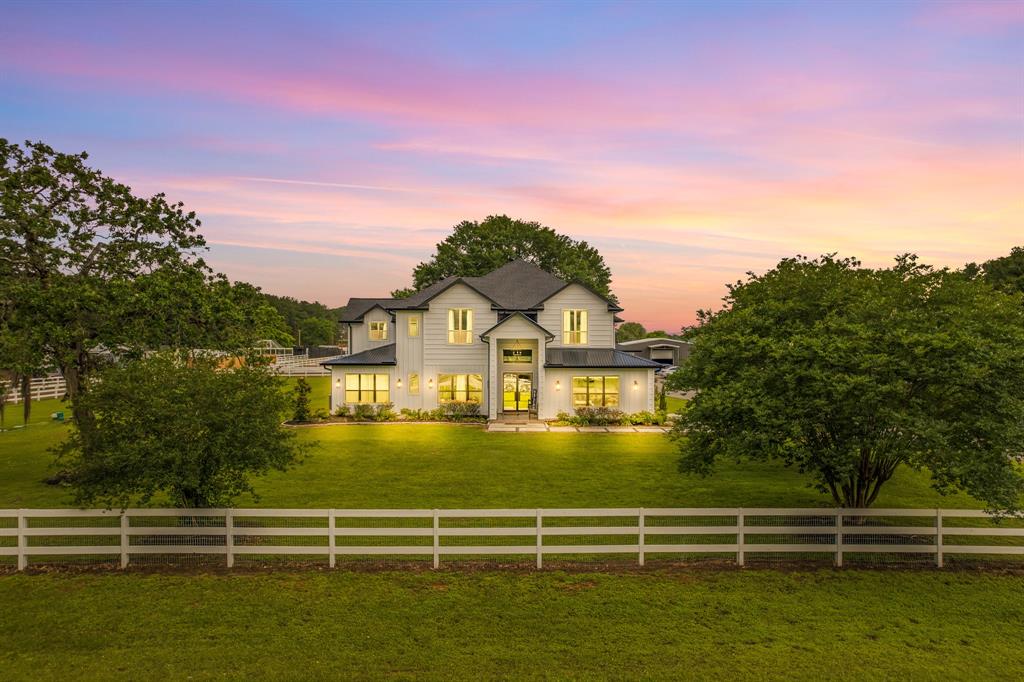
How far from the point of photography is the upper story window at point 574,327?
32344 millimetres

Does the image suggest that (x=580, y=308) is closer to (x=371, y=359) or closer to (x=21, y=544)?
(x=371, y=359)

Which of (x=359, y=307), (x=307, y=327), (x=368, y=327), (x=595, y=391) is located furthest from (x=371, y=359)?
(x=307, y=327)

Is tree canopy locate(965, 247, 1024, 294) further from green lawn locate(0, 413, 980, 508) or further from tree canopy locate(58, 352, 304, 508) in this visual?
tree canopy locate(58, 352, 304, 508)

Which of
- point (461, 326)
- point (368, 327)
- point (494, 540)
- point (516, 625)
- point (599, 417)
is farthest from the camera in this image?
point (368, 327)

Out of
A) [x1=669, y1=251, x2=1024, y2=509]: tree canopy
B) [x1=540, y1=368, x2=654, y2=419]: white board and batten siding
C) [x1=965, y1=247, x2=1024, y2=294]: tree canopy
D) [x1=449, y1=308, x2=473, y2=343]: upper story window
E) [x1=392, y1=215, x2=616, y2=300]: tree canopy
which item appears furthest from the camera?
[x1=392, y1=215, x2=616, y2=300]: tree canopy

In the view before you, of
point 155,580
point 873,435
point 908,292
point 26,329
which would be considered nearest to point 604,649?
point 873,435

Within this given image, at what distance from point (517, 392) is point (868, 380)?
22791 millimetres

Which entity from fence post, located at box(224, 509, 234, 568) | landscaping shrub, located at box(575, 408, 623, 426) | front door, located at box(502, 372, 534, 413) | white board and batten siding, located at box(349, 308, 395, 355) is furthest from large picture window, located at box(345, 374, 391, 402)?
fence post, located at box(224, 509, 234, 568)

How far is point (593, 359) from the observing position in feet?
100

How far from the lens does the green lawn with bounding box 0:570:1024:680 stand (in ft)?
24.7

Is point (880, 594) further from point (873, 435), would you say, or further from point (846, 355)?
point (846, 355)

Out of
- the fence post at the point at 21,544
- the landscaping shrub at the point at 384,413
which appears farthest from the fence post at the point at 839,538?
the landscaping shrub at the point at 384,413

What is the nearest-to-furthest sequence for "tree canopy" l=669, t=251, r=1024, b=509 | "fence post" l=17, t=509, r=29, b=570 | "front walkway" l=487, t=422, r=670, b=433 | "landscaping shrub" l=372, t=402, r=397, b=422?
"tree canopy" l=669, t=251, r=1024, b=509 < "fence post" l=17, t=509, r=29, b=570 < "front walkway" l=487, t=422, r=670, b=433 < "landscaping shrub" l=372, t=402, r=397, b=422

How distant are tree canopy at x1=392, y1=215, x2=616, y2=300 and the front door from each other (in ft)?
94.7
